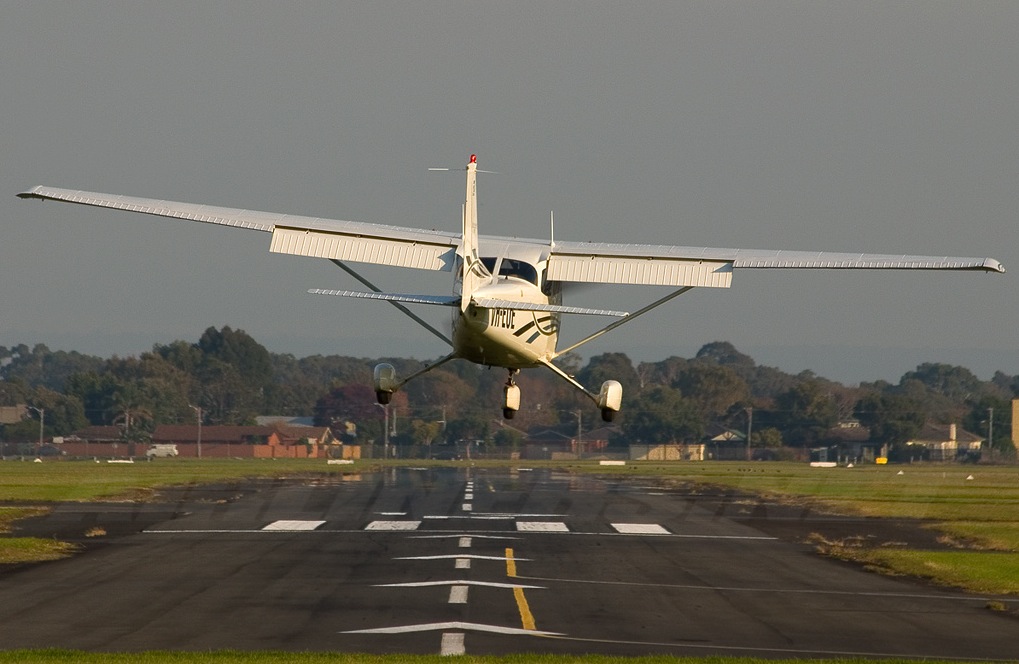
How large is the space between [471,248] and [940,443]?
290 feet

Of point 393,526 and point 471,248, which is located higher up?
point 471,248

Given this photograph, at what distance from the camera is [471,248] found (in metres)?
27.0

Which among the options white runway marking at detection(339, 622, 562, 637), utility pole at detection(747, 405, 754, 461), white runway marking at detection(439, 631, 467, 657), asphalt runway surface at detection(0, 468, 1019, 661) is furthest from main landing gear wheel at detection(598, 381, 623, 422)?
utility pole at detection(747, 405, 754, 461)

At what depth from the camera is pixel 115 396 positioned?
361ft

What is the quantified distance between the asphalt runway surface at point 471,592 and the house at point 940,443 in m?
71.6

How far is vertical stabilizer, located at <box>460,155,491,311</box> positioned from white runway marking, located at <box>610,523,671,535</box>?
31.4 feet

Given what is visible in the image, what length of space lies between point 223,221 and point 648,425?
3062 inches

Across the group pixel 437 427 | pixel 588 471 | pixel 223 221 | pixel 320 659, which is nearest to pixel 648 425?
pixel 437 427

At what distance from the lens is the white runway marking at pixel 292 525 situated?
111 ft

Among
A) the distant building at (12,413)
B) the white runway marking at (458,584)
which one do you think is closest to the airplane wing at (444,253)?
the white runway marking at (458,584)

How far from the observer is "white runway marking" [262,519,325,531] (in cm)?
3388

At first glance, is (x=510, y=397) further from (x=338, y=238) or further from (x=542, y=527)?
(x=542, y=527)

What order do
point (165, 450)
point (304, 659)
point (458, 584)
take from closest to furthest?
point (304, 659) < point (458, 584) < point (165, 450)

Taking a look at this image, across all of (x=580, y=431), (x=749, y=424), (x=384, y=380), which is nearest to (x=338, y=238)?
(x=384, y=380)
